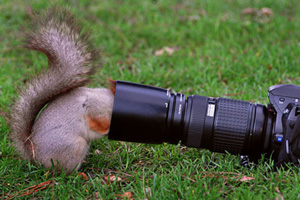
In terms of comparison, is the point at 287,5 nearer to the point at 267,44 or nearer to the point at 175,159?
the point at 267,44

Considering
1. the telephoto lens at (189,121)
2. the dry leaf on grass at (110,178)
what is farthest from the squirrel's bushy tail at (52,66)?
the dry leaf on grass at (110,178)

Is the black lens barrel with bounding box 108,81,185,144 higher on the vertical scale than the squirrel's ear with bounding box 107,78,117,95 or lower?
lower

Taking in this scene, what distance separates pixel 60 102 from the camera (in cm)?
310

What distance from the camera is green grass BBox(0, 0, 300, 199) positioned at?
114 inches

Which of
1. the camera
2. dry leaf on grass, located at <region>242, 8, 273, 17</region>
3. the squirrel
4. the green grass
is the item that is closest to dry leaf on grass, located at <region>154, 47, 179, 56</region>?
the green grass

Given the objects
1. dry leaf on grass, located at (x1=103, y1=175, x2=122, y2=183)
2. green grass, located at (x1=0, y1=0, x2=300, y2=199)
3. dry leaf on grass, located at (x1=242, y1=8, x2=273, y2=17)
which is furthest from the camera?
dry leaf on grass, located at (x1=242, y1=8, x2=273, y2=17)

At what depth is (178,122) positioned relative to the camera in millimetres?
2973

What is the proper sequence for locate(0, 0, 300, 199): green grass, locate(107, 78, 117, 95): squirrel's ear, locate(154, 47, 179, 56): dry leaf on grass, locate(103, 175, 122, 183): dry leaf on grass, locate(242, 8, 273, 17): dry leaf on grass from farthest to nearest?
locate(242, 8, 273, 17): dry leaf on grass → locate(154, 47, 179, 56): dry leaf on grass → locate(107, 78, 117, 95): squirrel's ear → locate(103, 175, 122, 183): dry leaf on grass → locate(0, 0, 300, 199): green grass

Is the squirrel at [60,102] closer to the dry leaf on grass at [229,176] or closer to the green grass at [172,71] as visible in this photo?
the green grass at [172,71]

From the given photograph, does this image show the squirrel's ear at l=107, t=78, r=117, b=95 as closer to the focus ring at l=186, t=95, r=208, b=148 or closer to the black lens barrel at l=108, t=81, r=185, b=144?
the black lens barrel at l=108, t=81, r=185, b=144

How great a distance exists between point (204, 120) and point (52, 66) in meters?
1.16

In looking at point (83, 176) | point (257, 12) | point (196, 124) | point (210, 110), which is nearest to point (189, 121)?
point (196, 124)

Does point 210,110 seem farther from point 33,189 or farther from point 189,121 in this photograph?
point 33,189

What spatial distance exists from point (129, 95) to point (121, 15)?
Result: 356cm
